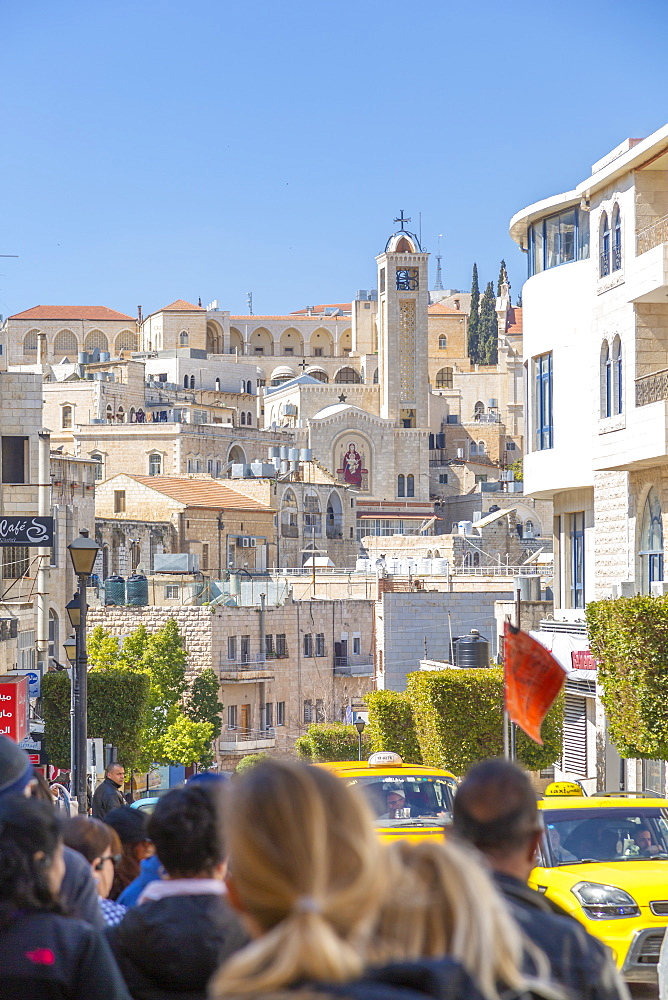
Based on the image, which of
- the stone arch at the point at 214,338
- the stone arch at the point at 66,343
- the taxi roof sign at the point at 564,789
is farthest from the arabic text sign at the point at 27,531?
the stone arch at the point at 214,338

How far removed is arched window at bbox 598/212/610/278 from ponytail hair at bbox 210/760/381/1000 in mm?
22882

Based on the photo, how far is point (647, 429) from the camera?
2161 cm

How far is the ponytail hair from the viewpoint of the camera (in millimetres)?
2586

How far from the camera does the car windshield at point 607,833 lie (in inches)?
407

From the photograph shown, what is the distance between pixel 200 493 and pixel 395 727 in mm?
42666

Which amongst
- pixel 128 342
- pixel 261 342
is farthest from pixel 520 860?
pixel 261 342

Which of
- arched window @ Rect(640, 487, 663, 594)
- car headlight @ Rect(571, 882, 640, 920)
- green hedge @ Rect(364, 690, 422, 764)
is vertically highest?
arched window @ Rect(640, 487, 663, 594)

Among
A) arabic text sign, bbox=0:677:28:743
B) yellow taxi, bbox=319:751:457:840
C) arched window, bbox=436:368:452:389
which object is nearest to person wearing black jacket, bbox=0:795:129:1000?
yellow taxi, bbox=319:751:457:840

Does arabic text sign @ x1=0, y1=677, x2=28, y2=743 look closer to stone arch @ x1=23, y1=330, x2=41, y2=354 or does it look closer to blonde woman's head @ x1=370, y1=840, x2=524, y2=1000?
blonde woman's head @ x1=370, y1=840, x2=524, y2=1000

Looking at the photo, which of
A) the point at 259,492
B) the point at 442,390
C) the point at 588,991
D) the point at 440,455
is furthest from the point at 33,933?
the point at 442,390

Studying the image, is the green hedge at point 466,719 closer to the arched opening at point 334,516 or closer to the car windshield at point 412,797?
the car windshield at point 412,797

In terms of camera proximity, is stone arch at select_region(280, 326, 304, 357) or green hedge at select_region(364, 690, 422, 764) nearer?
green hedge at select_region(364, 690, 422, 764)

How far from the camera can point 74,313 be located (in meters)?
139

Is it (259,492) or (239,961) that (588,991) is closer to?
(239,961)
